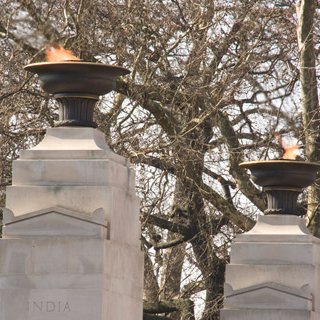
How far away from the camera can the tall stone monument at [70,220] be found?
1572cm

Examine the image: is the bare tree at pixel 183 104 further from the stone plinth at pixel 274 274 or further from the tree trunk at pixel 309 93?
the stone plinth at pixel 274 274

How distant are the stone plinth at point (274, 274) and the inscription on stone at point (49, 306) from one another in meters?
5.33

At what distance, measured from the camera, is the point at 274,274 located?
68.6ft

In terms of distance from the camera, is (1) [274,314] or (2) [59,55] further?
(1) [274,314]

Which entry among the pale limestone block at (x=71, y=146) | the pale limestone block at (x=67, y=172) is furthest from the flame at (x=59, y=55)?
the pale limestone block at (x=67, y=172)

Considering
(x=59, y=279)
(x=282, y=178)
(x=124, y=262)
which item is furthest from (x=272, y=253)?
(x=59, y=279)

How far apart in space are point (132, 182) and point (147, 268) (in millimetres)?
10580

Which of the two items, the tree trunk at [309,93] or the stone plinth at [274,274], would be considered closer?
the stone plinth at [274,274]

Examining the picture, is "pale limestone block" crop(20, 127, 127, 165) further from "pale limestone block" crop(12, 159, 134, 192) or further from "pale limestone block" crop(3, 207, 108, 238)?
"pale limestone block" crop(3, 207, 108, 238)

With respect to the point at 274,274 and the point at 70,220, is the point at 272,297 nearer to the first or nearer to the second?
the point at 274,274

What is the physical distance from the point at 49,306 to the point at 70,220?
0.78 metres

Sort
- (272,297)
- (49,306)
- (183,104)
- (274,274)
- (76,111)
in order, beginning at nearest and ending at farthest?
(49,306)
(76,111)
(272,297)
(274,274)
(183,104)

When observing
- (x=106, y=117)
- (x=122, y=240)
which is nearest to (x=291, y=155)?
(x=106, y=117)

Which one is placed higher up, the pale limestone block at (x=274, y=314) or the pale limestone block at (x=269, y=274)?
the pale limestone block at (x=269, y=274)
